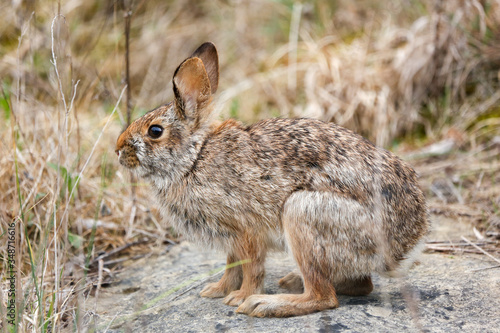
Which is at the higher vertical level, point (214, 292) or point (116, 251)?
point (116, 251)

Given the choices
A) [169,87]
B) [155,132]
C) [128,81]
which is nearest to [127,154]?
[155,132]

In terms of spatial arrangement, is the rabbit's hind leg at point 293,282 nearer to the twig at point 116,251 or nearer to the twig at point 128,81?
the twig at point 116,251

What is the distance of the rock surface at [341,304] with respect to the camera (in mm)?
3004

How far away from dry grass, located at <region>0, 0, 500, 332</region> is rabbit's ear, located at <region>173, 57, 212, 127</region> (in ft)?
1.35

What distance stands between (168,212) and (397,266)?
4.75 ft

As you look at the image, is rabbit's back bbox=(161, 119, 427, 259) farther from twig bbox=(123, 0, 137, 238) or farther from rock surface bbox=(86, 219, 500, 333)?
twig bbox=(123, 0, 137, 238)

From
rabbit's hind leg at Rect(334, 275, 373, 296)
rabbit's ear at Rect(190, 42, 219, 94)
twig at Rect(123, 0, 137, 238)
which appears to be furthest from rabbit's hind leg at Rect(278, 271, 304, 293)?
twig at Rect(123, 0, 137, 238)

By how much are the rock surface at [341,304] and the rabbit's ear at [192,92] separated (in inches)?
41.3

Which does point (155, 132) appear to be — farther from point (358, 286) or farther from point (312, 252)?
Result: point (358, 286)

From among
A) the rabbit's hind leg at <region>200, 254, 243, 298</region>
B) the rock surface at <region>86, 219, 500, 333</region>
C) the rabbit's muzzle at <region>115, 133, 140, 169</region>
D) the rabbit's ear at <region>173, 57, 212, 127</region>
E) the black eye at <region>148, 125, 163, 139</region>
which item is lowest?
the rock surface at <region>86, 219, 500, 333</region>

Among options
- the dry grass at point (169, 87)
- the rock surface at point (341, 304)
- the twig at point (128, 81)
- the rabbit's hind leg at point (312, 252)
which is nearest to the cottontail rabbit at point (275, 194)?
the rabbit's hind leg at point (312, 252)

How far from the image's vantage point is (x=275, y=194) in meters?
3.34

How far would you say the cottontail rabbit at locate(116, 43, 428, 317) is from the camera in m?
3.16

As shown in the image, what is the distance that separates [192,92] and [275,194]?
34.0 inches
